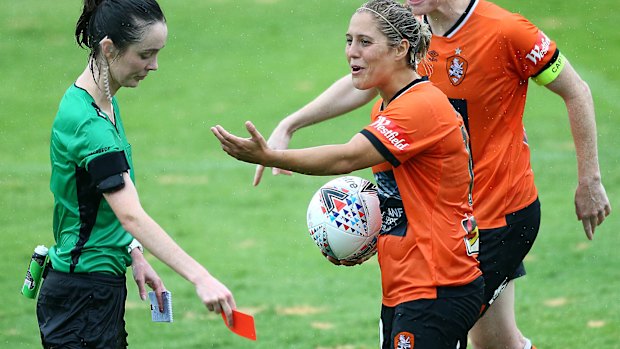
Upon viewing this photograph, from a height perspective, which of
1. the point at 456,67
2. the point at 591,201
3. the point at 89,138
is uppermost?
the point at 89,138

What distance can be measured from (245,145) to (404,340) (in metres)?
1.09

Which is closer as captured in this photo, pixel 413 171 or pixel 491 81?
pixel 413 171

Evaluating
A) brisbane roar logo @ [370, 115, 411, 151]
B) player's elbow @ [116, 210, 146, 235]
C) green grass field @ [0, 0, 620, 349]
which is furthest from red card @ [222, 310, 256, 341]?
green grass field @ [0, 0, 620, 349]

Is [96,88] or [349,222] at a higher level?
[96,88]

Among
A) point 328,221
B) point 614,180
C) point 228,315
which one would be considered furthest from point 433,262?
point 614,180

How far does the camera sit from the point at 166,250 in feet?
13.1

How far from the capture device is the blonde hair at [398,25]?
176 inches

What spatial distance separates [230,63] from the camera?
19.9 metres

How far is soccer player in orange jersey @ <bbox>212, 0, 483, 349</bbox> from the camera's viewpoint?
4.32m

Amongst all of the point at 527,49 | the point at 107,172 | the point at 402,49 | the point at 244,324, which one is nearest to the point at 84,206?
the point at 107,172

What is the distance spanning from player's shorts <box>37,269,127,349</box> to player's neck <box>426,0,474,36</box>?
2.08 metres

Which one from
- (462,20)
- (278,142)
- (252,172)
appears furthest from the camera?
(252,172)

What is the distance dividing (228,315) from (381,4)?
152 centimetres

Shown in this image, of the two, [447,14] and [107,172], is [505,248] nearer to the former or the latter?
[447,14]
